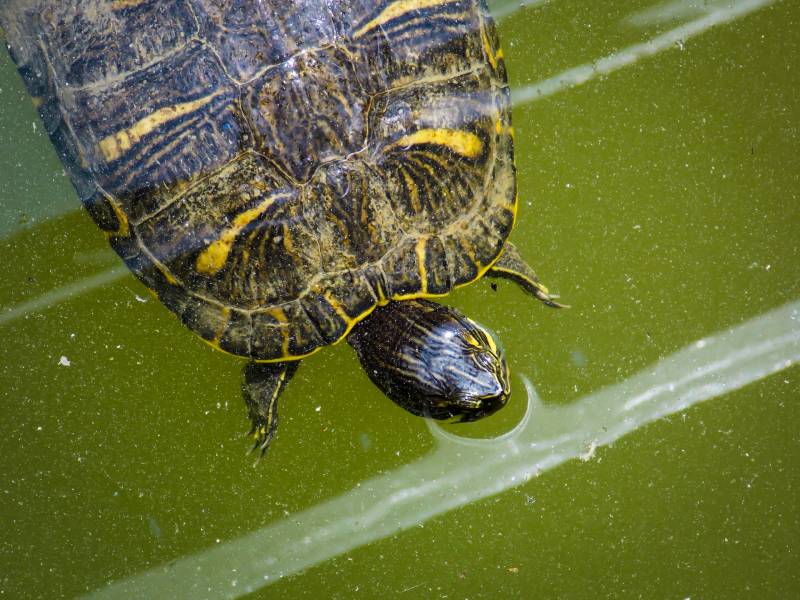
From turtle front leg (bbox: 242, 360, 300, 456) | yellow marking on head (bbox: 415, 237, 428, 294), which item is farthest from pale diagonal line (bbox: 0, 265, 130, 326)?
yellow marking on head (bbox: 415, 237, 428, 294)

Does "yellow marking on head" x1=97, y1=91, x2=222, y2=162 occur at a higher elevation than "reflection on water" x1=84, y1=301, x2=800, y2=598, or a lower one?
higher

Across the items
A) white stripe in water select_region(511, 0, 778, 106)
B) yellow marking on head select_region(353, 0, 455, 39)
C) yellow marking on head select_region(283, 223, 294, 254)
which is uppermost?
yellow marking on head select_region(353, 0, 455, 39)

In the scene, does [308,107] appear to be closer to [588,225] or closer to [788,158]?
[588,225]

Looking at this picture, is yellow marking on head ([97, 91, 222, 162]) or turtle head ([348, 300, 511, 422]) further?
turtle head ([348, 300, 511, 422])

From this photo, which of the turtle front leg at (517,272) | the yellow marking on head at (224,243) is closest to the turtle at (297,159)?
the yellow marking on head at (224,243)

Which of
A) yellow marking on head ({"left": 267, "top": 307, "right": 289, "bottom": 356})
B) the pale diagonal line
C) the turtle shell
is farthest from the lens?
the pale diagonal line

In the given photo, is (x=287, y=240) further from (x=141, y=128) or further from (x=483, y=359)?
(x=483, y=359)

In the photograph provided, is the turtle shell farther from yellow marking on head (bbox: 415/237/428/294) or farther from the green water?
the green water
